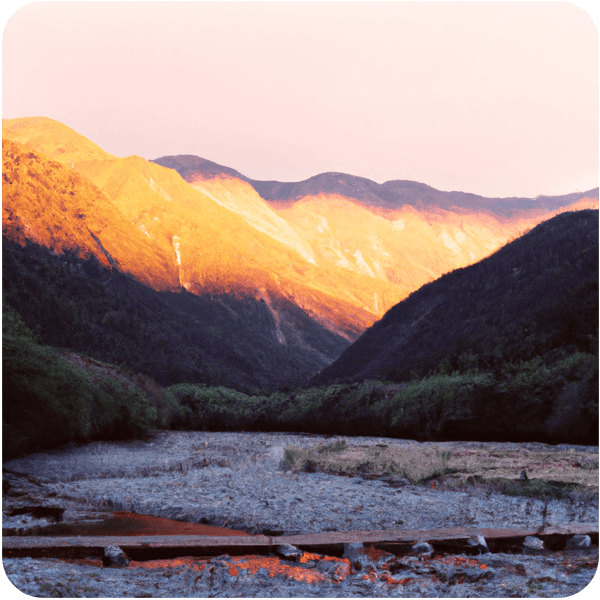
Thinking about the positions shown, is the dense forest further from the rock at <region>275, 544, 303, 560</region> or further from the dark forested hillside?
the rock at <region>275, 544, 303, 560</region>

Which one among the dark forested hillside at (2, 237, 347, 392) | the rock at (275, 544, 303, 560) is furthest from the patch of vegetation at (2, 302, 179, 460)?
the rock at (275, 544, 303, 560)

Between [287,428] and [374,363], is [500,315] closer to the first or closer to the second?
[374,363]

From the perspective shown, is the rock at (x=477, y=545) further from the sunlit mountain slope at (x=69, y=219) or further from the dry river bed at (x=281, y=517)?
the sunlit mountain slope at (x=69, y=219)

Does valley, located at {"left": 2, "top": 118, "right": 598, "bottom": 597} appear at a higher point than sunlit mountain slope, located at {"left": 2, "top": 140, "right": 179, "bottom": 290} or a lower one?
lower

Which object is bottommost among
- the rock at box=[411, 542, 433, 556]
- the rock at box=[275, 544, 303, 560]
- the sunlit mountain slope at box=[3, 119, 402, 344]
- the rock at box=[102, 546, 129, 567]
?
the rock at box=[411, 542, 433, 556]

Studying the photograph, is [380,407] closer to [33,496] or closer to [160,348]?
[33,496]
